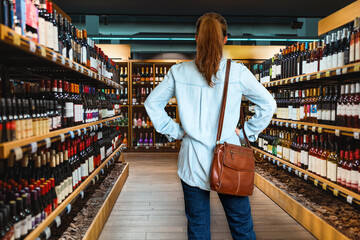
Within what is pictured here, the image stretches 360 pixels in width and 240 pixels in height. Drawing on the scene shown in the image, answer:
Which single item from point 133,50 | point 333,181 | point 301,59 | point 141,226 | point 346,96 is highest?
point 133,50

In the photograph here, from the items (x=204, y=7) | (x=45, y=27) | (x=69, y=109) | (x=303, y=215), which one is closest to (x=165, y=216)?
(x=303, y=215)

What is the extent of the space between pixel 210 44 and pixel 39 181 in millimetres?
1568

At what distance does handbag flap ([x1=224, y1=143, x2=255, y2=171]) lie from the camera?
158cm

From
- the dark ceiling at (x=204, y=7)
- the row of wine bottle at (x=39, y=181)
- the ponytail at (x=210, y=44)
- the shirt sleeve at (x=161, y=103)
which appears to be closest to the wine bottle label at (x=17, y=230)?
the row of wine bottle at (x=39, y=181)

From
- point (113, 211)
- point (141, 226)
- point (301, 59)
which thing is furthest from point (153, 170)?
point (301, 59)

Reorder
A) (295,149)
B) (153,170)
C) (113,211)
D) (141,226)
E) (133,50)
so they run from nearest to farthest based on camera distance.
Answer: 1. (141,226)
2. (113,211)
3. (295,149)
4. (153,170)
5. (133,50)

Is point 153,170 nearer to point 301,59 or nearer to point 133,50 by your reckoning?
point 301,59

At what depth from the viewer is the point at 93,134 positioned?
13.2 feet

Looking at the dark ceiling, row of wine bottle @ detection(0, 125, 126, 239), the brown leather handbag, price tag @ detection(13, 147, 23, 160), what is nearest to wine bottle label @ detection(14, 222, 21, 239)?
row of wine bottle @ detection(0, 125, 126, 239)

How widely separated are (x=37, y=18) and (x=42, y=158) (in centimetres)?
104

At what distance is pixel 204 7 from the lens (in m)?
7.05

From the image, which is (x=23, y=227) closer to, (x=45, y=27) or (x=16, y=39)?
(x=16, y=39)

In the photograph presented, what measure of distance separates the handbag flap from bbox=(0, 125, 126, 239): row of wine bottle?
1166 millimetres

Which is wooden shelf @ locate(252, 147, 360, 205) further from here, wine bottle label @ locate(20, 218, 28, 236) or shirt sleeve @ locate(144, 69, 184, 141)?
wine bottle label @ locate(20, 218, 28, 236)
